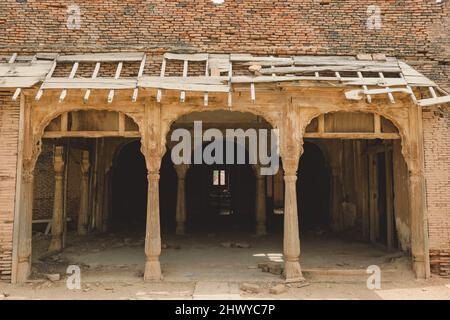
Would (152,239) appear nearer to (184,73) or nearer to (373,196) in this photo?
(184,73)

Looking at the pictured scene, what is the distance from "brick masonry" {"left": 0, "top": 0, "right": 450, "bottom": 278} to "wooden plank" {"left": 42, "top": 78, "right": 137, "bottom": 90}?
49.8 inches

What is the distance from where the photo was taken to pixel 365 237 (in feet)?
41.0

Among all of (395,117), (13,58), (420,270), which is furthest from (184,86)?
(420,270)

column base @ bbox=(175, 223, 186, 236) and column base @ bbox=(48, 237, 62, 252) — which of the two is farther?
column base @ bbox=(175, 223, 186, 236)

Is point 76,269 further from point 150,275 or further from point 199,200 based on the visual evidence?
point 199,200

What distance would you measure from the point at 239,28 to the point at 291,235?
16.6 ft

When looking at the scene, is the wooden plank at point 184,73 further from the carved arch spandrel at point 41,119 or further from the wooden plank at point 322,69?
the wooden plank at point 322,69

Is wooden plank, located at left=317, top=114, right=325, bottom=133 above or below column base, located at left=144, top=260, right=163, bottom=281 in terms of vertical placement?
above

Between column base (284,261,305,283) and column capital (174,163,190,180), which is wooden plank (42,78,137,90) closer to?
column base (284,261,305,283)

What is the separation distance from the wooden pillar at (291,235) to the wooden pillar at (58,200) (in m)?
6.58

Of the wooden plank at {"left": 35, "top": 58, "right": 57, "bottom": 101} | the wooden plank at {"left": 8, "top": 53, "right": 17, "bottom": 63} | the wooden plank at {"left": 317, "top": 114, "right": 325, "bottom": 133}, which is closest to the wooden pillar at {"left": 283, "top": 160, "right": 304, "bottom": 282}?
the wooden plank at {"left": 317, "top": 114, "right": 325, "bottom": 133}

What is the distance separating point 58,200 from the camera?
1103 cm

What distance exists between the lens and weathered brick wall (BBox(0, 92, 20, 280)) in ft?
26.2
